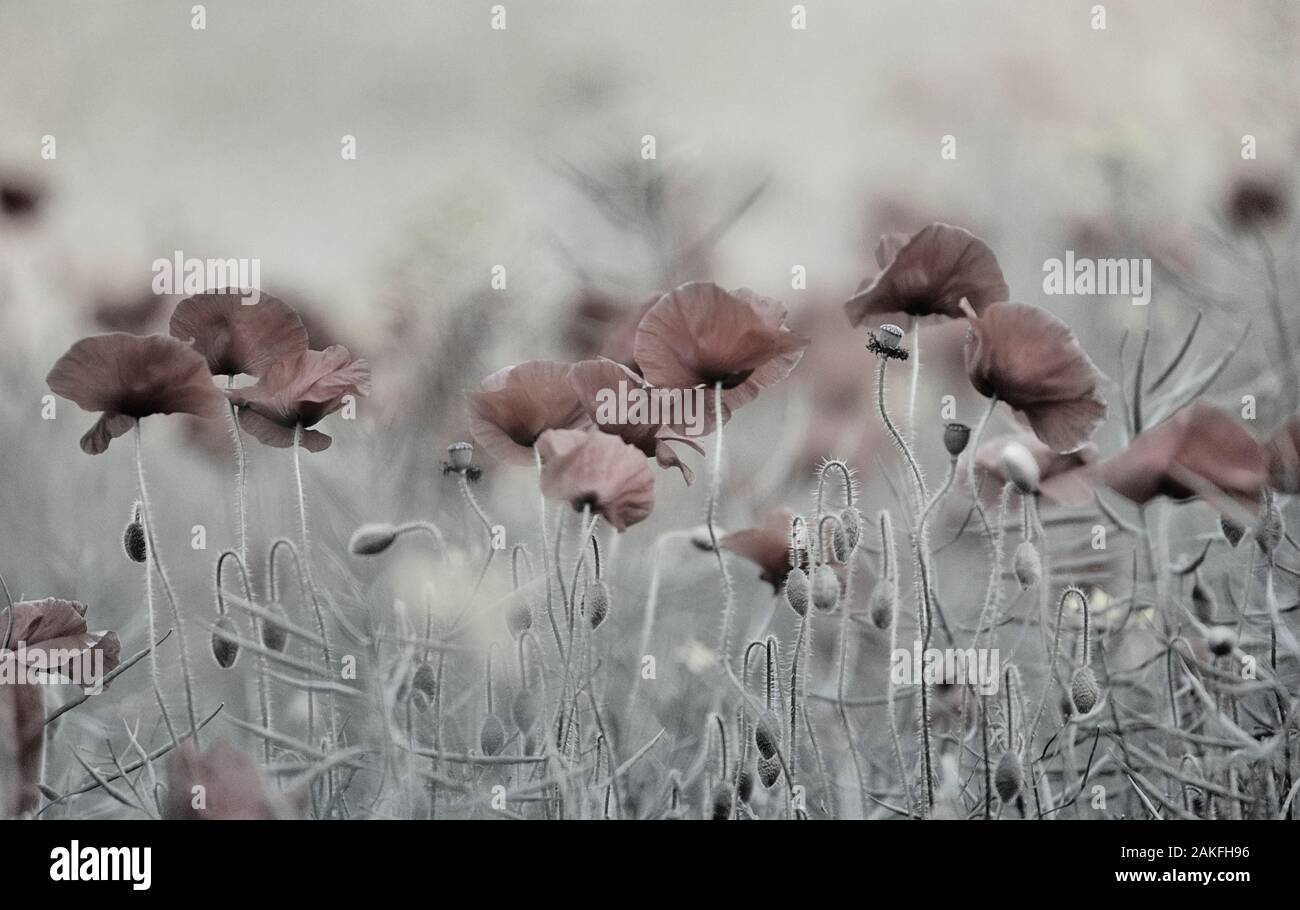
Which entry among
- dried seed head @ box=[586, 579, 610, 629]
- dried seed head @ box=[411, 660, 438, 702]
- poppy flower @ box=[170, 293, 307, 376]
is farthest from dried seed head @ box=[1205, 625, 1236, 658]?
poppy flower @ box=[170, 293, 307, 376]

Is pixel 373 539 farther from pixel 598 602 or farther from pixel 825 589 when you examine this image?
pixel 825 589

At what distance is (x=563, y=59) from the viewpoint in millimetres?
852

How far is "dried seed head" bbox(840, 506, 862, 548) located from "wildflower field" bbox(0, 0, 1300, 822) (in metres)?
0.02

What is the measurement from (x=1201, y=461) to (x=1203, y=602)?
0.35 feet

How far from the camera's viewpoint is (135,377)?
2.12 feet

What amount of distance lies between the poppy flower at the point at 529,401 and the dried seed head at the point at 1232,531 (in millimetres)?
379

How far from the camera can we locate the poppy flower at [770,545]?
2.25 ft

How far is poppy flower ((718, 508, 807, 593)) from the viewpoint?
2.25 ft

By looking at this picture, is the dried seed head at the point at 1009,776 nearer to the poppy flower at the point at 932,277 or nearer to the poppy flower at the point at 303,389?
the poppy flower at the point at 932,277

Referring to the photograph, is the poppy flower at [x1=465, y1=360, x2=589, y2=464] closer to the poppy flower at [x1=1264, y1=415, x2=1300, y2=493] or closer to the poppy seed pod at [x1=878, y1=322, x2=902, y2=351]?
the poppy seed pod at [x1=878, y1=322, x2=902, y2=351]
